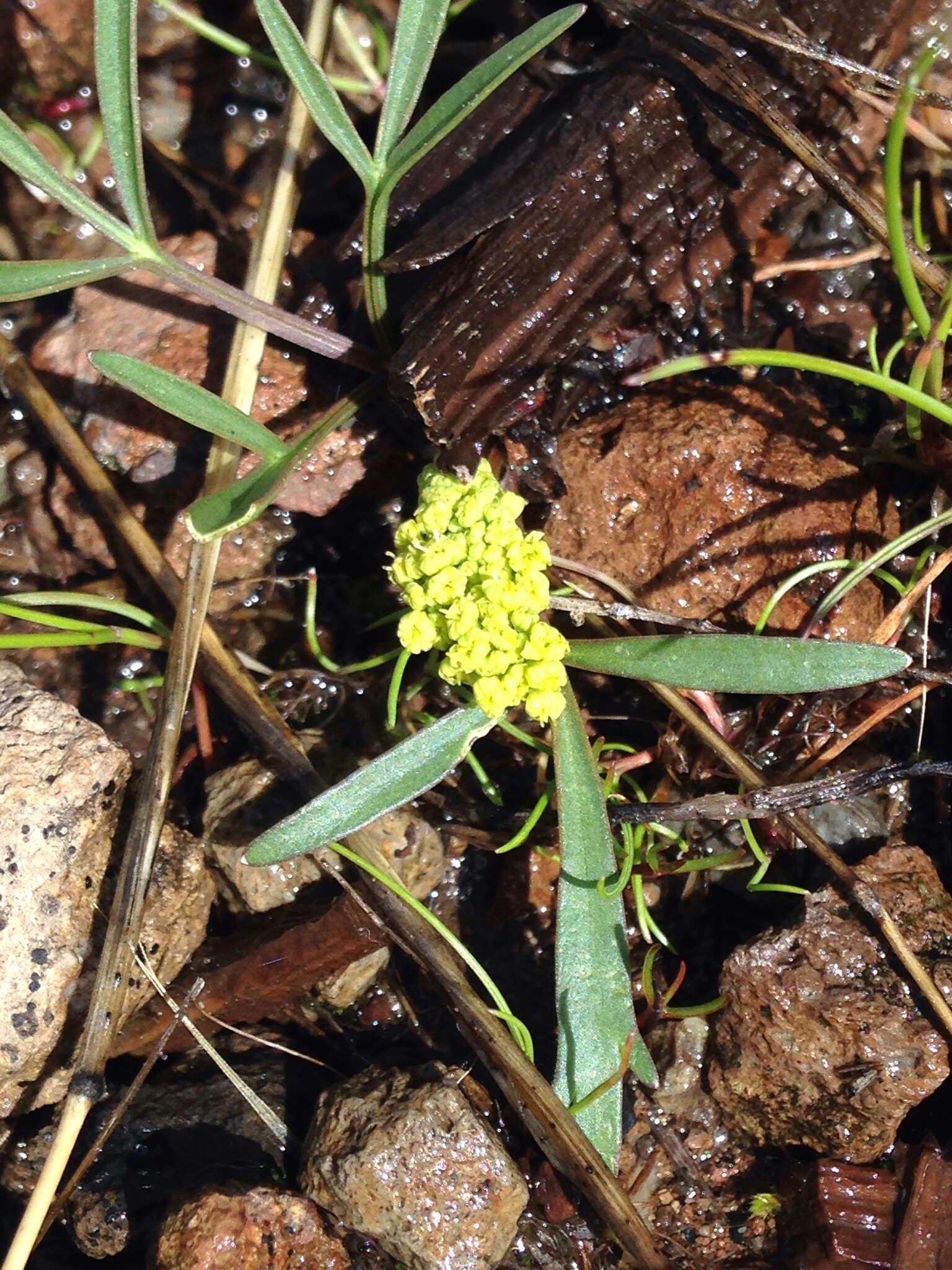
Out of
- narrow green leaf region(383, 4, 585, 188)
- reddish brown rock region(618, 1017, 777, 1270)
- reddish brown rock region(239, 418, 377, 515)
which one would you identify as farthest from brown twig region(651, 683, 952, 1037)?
narrow green leaf region(383, 4, 585, 188)

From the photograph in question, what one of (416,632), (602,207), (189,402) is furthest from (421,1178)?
(602,207)

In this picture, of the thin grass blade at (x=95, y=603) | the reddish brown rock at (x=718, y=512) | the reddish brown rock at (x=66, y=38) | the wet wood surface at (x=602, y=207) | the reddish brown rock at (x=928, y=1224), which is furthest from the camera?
the reddish brown rock at (x=66, y=38)

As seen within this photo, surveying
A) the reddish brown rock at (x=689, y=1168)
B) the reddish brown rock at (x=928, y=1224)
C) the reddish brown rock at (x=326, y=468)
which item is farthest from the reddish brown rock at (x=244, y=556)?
the reddish brown rock at (x=928, y=1224)

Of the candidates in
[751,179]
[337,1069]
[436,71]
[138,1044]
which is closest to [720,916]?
[337,1069]

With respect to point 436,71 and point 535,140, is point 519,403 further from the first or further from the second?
point 436,71

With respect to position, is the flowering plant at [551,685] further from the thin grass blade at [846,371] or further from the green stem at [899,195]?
the green stem at [899,195]

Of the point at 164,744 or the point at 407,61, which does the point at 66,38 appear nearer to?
the point at 407,61
